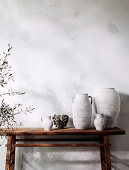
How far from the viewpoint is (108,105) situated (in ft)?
5.21

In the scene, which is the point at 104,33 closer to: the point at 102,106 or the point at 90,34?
the point at 90,34

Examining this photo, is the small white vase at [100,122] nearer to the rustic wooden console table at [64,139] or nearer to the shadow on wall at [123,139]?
the rustic wooden console table at [64,139]

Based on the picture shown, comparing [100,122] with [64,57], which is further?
[64,57]

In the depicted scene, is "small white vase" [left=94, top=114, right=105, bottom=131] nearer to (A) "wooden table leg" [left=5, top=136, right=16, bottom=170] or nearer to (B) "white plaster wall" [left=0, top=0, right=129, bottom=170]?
(B) "white plaster wall" [left=0, top=0, right=129, bottom=170]

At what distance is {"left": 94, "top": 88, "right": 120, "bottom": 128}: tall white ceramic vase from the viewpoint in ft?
5.19

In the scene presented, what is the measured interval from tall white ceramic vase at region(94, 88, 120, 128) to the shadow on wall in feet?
0.79

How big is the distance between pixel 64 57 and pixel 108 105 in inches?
26.3

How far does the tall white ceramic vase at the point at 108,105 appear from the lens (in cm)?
158

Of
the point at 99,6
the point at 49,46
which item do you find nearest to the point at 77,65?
the point at 49,46

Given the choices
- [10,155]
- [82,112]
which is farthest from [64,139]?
[10,155]

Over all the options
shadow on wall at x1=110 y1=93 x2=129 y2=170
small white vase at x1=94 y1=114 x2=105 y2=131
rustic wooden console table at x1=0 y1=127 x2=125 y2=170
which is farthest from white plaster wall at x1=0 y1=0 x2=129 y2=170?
small white vase at x1=94 y1=114 x2=105 y2=131

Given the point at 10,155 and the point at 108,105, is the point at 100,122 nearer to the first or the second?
the point at 108,105

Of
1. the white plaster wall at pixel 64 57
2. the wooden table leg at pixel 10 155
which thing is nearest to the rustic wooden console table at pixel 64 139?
the wooden table leg at pixel 10 155

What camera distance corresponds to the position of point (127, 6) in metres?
1.99
